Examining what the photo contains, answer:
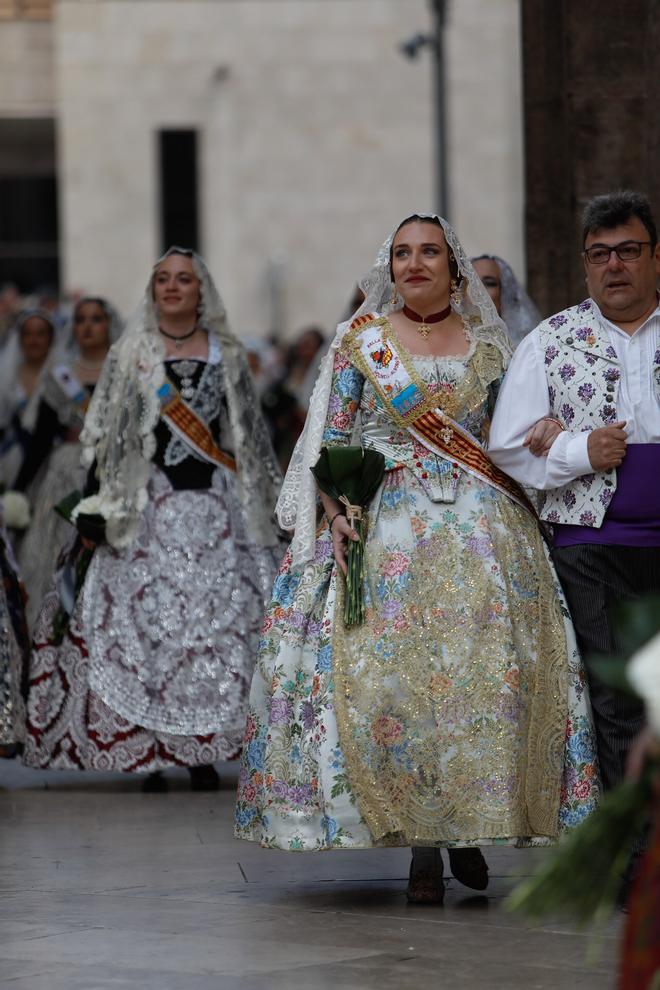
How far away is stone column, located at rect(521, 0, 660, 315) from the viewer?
9.91 metres

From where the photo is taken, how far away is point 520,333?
29.6 ft

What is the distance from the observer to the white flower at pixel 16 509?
1111cm

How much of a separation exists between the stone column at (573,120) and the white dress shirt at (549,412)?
3.34 m

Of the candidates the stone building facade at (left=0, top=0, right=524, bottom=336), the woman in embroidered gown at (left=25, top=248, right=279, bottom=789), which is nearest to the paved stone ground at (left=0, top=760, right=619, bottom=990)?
the woman in embroidered gown at (left=25, top=248, right=279, bottom=789)

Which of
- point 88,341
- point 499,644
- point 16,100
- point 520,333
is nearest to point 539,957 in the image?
point 499,644

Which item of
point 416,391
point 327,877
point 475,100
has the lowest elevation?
point 327,877

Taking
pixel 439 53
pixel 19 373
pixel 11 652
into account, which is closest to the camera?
pixel 11 652

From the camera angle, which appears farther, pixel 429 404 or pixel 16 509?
pixel 16 509

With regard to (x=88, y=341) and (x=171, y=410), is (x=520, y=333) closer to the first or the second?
(x=171, y=410)

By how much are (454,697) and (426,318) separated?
115 cm

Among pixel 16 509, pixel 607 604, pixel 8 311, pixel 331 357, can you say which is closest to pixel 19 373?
pixel 16 509

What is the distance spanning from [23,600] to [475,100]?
26.9 metres

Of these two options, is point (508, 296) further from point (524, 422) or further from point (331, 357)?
point (524, 422)

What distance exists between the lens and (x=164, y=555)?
9.16m
